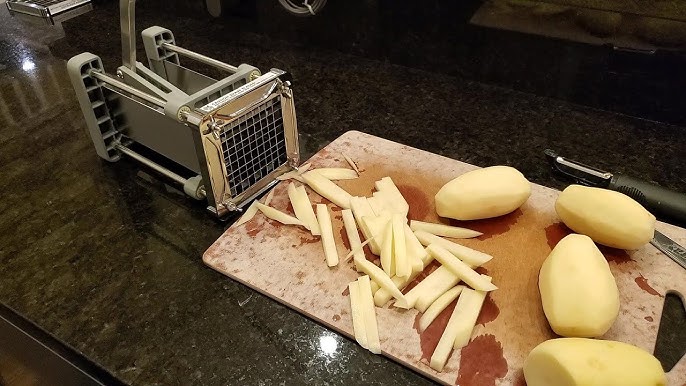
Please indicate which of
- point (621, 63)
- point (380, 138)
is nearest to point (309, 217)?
point (380, 138)

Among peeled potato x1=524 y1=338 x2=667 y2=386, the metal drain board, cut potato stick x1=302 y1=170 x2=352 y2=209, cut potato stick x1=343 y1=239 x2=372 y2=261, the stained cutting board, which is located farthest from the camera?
the metal drain board

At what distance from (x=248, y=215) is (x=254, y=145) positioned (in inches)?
4.6

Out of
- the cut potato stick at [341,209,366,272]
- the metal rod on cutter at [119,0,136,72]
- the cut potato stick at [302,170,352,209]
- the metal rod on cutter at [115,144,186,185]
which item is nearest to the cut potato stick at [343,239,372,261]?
the cut potato stick at [341,209,366,272]

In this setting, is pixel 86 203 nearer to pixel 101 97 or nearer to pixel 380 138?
pixel 101 97

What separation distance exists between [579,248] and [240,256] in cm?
47

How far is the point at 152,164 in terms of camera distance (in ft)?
3.17

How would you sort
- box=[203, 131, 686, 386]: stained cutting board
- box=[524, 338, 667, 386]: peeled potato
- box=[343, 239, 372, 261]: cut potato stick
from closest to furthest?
box=[524, 338, 667, 386]: peeled potato < box=[203, 131, 686, 386]: stained cutting board < box=[343, 239, 372, 261]: cut potato stick

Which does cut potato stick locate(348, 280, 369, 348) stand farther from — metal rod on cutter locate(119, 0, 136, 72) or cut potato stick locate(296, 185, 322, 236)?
metal rod on cutter locate(119, 0, 136, 72)

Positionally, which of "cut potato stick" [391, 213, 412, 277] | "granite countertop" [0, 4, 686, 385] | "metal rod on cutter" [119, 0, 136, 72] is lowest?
"granite countertop" [0, 4, 686, 385]

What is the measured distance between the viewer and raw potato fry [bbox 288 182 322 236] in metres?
0.84

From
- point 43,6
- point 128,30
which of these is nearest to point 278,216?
point 128,30

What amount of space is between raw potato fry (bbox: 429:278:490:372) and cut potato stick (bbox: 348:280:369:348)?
9 centimetres

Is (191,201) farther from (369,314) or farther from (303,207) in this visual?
(369,314)

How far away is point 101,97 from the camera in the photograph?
98 cm
